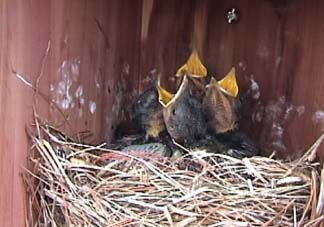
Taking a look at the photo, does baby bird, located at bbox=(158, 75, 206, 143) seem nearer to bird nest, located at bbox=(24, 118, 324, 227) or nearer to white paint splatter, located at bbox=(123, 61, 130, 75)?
bird nest, located at bbox=(24, 118, 324, 227)

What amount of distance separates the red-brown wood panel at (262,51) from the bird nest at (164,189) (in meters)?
0.19

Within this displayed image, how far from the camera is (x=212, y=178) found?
2.81ft

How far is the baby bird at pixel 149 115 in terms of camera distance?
1.05 m

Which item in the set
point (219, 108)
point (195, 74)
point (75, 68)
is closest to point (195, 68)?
point (195, 74)

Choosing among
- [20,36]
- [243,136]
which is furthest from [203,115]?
[20,36]

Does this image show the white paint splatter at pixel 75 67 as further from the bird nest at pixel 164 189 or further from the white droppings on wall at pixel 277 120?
the white droppings on wall at pixel 277 120

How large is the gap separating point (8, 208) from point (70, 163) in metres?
0.11

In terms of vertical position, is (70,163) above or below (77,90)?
below

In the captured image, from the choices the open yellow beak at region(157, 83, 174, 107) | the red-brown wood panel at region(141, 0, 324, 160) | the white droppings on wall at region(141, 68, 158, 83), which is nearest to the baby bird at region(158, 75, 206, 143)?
the open yellow beak at region(157, 83, 174, 107)

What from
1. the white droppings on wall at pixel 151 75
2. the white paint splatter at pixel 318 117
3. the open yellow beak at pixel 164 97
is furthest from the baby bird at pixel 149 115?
the white paint splatter at pixel 318 117

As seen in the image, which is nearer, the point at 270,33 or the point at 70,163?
the point at 70,163

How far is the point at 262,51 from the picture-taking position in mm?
1118

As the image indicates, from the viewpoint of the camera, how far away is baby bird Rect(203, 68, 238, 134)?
3.30 ft

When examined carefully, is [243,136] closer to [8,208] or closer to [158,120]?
[158,120]
